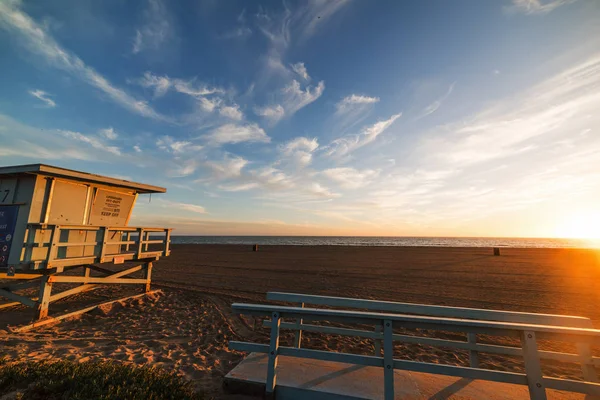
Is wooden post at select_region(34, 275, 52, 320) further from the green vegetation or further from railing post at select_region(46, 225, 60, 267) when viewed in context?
the green vegetation

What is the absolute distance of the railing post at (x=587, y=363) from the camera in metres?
2.97

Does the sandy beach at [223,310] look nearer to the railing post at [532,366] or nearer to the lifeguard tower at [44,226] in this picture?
the lifeguard tower at [44,226]

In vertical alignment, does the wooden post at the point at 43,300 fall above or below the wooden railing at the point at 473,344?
below

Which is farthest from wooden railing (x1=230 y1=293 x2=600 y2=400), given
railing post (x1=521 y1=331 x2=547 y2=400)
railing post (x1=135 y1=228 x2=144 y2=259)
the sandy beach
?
railing post (x1=135 y1=228 x2=144 y2=259)

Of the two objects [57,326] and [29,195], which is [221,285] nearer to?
[57,326]

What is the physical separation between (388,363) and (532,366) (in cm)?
141

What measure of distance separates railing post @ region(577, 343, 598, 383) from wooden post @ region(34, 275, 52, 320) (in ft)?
35.0

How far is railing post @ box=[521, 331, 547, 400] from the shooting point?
104 inches

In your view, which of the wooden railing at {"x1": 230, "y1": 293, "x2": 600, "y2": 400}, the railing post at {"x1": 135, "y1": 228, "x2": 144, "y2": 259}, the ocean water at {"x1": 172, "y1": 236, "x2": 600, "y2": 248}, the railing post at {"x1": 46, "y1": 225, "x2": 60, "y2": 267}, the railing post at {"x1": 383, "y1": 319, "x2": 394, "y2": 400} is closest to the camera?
the wooden railing at {"x1": 230, "y1": 293, "x2": 600, "y2": 400}

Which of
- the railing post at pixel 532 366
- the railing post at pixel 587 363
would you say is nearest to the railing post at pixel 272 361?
the railing post at pixel 532 366

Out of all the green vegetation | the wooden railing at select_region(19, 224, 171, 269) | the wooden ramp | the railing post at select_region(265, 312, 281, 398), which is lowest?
the green vegetation

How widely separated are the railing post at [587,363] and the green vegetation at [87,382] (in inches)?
184

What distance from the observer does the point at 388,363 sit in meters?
2.94

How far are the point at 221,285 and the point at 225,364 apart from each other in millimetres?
7962
